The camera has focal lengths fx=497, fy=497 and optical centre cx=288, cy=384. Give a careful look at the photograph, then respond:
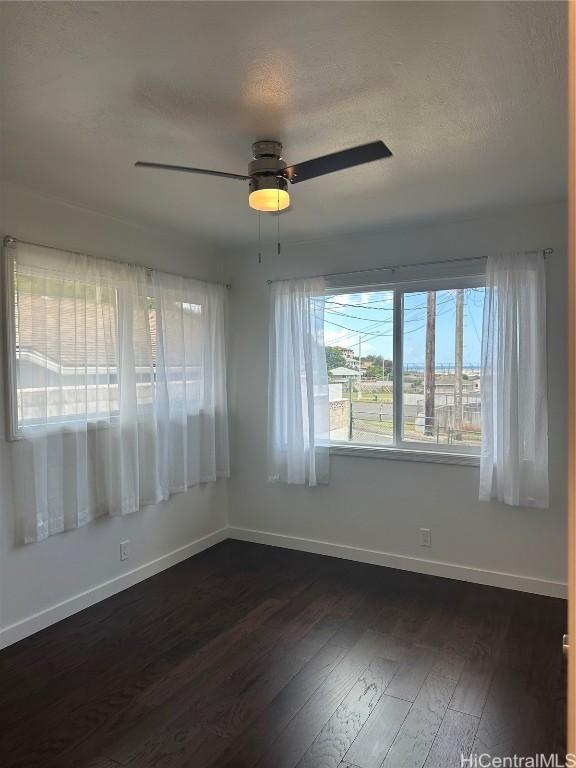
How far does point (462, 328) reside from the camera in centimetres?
354

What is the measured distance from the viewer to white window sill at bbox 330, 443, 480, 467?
349cm

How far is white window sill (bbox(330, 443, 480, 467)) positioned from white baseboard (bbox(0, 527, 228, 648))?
4.55 feet

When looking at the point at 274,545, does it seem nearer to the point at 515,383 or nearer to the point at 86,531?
the point at 86,531

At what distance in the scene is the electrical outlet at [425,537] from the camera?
362 centimetres

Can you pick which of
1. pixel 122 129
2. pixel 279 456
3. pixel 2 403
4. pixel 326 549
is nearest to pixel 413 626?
pixel 326 549

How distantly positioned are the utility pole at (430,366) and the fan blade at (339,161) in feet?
6.16

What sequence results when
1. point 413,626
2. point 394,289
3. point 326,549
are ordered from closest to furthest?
point 413,626
point 394,289
point 326,549

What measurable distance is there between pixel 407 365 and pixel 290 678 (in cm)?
225

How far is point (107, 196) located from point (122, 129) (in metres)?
0.92

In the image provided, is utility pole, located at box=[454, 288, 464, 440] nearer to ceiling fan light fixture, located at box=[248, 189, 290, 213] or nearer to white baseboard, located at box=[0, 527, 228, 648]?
ceiling fan light fixture, located at box=[248, 189, 290, 213]

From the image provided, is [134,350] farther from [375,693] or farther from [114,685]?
[375,693]

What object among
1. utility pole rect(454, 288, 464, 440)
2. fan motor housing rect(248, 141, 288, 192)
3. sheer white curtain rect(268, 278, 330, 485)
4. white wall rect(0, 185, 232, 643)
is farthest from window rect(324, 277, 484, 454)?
fan motor housing rect(248, 141, 288, 192)

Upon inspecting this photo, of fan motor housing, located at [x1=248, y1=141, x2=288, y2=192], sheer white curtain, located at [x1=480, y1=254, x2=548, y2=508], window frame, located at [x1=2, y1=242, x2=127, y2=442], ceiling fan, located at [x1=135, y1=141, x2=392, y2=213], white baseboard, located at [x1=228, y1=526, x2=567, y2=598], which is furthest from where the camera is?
white baseboard, located at [x1=228, y1=526, x2=567, y2=598]

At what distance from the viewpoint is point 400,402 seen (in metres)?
3.80
